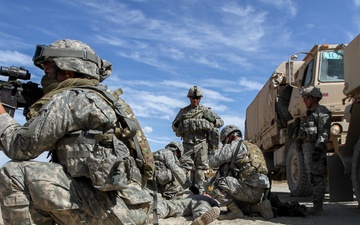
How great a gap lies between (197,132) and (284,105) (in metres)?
2.11

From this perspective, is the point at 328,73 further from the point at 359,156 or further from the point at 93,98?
the point at 93,98

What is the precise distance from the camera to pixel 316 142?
678 cm

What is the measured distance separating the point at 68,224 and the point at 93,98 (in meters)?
0.76

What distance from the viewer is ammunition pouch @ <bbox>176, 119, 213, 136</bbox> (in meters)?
9.21

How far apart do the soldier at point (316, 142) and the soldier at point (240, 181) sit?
2.32 ft

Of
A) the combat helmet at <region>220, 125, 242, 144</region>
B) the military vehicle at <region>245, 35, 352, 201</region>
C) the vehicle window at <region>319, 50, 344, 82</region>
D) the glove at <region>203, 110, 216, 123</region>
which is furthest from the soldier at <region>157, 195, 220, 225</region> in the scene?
the vehicle window at <region>319, 50, 344, 82</region>

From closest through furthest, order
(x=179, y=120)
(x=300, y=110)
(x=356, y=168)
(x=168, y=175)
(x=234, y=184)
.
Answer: (x=356, y=168) → (x=234, y=184) → (x=168, y=175) → (x=300, y=110) → (x=179, y=120)

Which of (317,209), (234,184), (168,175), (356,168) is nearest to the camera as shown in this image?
(356,168)

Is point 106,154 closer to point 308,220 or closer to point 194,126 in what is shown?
point 308,220

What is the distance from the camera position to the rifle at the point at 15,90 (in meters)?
3.23

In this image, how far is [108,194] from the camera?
115 inches

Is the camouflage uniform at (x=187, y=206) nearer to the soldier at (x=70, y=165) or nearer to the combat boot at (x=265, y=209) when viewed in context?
the combat boot at (x=265, y=209)

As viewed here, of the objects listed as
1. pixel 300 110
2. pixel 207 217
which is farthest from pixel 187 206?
pixel 300 110

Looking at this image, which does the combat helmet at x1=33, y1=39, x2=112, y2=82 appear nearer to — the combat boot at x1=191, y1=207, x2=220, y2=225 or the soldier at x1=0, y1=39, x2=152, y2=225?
the soldier at x1=0, y1=39, x2=152, y2=225
